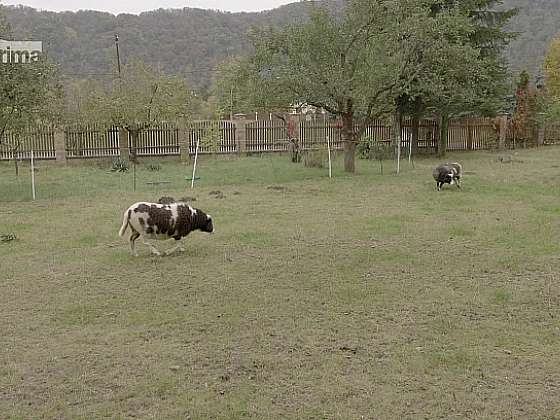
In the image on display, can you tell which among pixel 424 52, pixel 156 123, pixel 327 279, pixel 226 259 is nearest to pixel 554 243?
pixel 327 279

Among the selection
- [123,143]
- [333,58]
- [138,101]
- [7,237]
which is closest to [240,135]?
[123,143]

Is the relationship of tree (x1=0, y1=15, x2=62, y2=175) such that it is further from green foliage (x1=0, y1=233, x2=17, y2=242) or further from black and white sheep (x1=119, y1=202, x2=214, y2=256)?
black and white sheep (x1=119, y1=202, x2=214, y2=256)

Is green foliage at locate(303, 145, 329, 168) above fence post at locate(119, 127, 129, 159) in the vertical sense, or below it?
below

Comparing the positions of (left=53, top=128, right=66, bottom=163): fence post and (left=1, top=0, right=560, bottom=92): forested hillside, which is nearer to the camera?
(left=53, top=128, right=66, bottom=163): fence post

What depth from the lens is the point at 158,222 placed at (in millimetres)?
7652

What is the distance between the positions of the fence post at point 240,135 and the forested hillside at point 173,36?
11844 mm

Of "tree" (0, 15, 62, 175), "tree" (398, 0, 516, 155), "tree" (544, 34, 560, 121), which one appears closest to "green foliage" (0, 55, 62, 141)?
"tree" (0, 15, 62, 175)

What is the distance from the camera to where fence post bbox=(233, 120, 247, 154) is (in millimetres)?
25875

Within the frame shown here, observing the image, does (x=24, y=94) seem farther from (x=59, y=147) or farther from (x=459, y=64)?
(x=459, y=64)

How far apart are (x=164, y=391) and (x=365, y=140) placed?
2010cm

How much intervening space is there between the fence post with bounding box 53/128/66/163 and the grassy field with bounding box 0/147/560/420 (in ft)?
43.0

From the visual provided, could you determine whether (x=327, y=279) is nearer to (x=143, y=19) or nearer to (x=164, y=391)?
(x=164, y=391)

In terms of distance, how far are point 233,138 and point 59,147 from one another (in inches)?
256

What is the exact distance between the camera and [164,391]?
13.8ft
